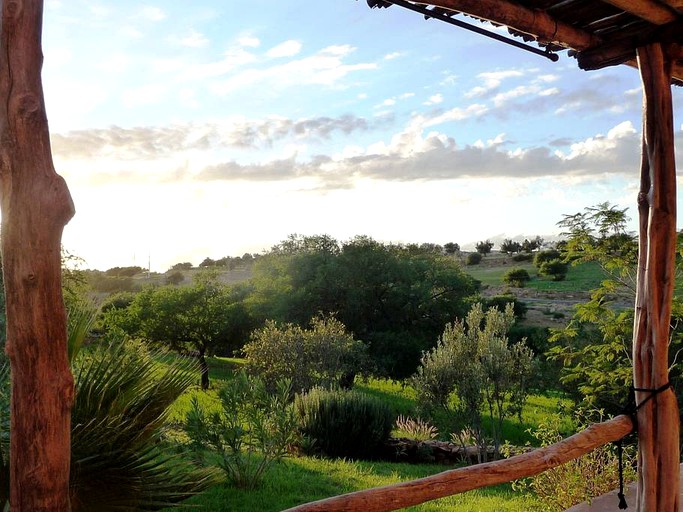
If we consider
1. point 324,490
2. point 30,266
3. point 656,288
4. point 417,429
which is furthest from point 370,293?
point 30,266

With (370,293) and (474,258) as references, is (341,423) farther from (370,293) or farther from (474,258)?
(474,258)

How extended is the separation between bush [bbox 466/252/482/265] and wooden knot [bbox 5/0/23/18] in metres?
37.4

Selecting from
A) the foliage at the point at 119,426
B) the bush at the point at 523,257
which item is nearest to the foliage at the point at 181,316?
the foliage at the point at 119,426

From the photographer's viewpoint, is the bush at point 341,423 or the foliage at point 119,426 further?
the bush at point 341,423

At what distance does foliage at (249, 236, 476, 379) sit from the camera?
19.0 m

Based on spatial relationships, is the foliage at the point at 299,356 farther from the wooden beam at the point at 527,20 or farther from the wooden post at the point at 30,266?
the wooden post at the point at 30,266

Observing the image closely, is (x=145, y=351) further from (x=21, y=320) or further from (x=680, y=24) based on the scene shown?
(x=680, y=24)

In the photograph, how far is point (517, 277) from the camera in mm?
31328

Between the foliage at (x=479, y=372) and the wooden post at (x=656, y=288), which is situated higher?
the wooden post at (x=656, y=288)

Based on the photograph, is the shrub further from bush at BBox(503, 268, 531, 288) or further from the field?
the field

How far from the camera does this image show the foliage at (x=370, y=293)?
62.2 feet

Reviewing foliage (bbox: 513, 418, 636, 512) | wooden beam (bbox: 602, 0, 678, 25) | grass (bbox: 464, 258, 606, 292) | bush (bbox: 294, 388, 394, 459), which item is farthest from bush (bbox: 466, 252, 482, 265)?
wooden beam (bbox: 602, 0, 678, 25)

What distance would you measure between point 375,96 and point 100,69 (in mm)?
2142

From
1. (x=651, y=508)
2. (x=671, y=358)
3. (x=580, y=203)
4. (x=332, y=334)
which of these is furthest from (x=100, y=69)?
(x=332, y=334)
